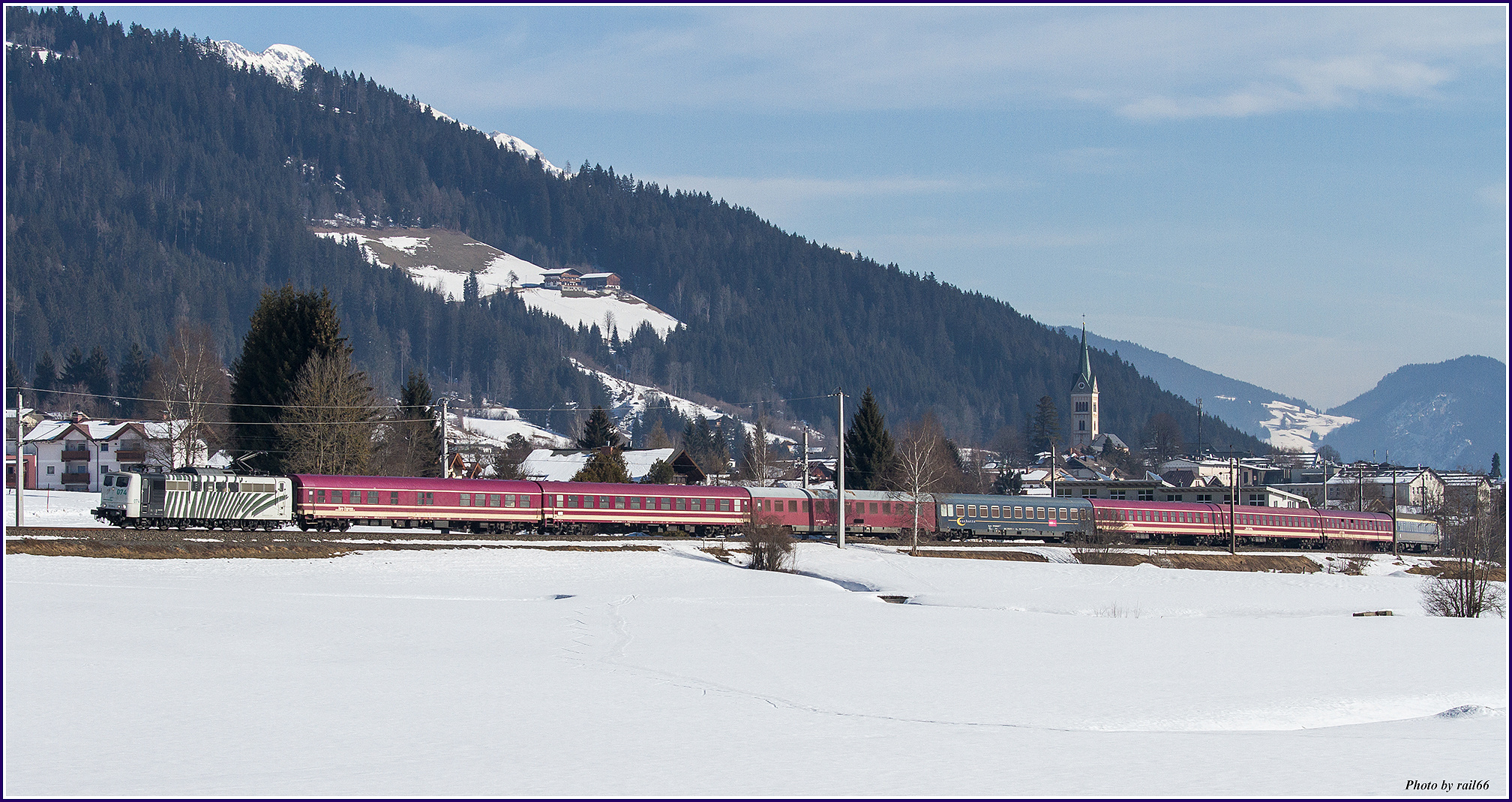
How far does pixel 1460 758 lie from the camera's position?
17.2 meters

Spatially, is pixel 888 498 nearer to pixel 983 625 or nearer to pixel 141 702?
pixel 983 625

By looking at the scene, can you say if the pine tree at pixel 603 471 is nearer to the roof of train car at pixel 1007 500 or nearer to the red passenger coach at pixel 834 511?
the red passenger coach at pixel 834 511

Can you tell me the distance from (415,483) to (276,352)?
59.7 ft

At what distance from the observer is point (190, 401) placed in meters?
72.2

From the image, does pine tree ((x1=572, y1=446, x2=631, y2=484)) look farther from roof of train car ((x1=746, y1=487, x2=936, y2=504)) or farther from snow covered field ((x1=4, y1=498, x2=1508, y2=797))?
snow covered field ((x1=4, y1=498, x2=1508, y2=797))

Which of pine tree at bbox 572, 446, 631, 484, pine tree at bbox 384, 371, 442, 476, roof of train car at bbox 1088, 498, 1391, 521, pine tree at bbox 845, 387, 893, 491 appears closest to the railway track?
roof of train car at bbox 1088, 498, 1391, 521

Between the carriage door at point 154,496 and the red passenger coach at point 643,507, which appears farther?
the red passenger coach at point 643,507

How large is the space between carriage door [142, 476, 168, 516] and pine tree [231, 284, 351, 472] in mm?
16445

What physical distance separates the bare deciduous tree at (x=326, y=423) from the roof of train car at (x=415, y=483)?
7516mm

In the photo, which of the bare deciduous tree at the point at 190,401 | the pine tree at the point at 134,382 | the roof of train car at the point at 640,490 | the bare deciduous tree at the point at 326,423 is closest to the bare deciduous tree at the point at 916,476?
the roof of train car at the point at 640,490

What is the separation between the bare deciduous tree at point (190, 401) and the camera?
241 ft

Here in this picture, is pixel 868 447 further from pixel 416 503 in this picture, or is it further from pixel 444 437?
pixel 416 503

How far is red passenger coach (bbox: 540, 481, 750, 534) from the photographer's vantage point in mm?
64000

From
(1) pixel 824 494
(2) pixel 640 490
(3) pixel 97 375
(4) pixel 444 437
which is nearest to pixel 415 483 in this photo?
(4) pixel 444 437
